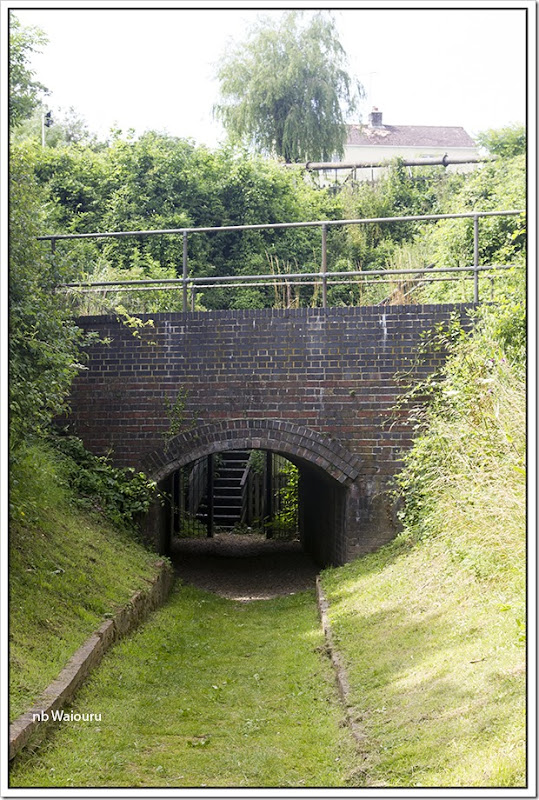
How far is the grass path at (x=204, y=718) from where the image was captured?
5.27 meters

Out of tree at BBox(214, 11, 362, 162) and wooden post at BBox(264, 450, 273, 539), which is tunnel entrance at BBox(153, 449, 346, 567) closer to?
wooden post at BBox(264, 450, 273, 539)

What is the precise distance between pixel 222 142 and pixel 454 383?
13560 millimetres

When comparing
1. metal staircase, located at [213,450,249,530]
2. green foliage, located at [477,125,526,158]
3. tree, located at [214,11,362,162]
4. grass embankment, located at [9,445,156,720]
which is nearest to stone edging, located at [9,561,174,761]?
grass embankment, located at [9,445,156,720]

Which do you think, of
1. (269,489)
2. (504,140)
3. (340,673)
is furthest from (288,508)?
(340,673)

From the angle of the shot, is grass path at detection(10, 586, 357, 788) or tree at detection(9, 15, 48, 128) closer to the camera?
grass path at detection(10, 586, 357, 788)

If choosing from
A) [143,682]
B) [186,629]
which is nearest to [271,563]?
[186,629]

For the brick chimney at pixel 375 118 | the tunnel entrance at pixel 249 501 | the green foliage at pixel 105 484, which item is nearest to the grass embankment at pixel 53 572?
the green foliage at pixel 105 484

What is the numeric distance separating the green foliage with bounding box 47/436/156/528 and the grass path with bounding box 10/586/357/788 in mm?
2072

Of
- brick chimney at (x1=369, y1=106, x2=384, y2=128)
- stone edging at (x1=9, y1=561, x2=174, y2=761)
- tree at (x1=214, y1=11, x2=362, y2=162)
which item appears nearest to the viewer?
stone edging at (x1=9, y1=561, x2=174, y2=761)

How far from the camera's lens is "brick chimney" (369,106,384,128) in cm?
4228

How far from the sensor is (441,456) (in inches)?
396

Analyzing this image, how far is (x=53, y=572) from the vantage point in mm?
8055

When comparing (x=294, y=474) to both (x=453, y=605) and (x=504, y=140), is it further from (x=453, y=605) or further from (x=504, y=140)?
(x=453, y=605)

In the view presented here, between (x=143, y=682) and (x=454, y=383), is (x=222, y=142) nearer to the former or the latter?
(x=454, y=383)
